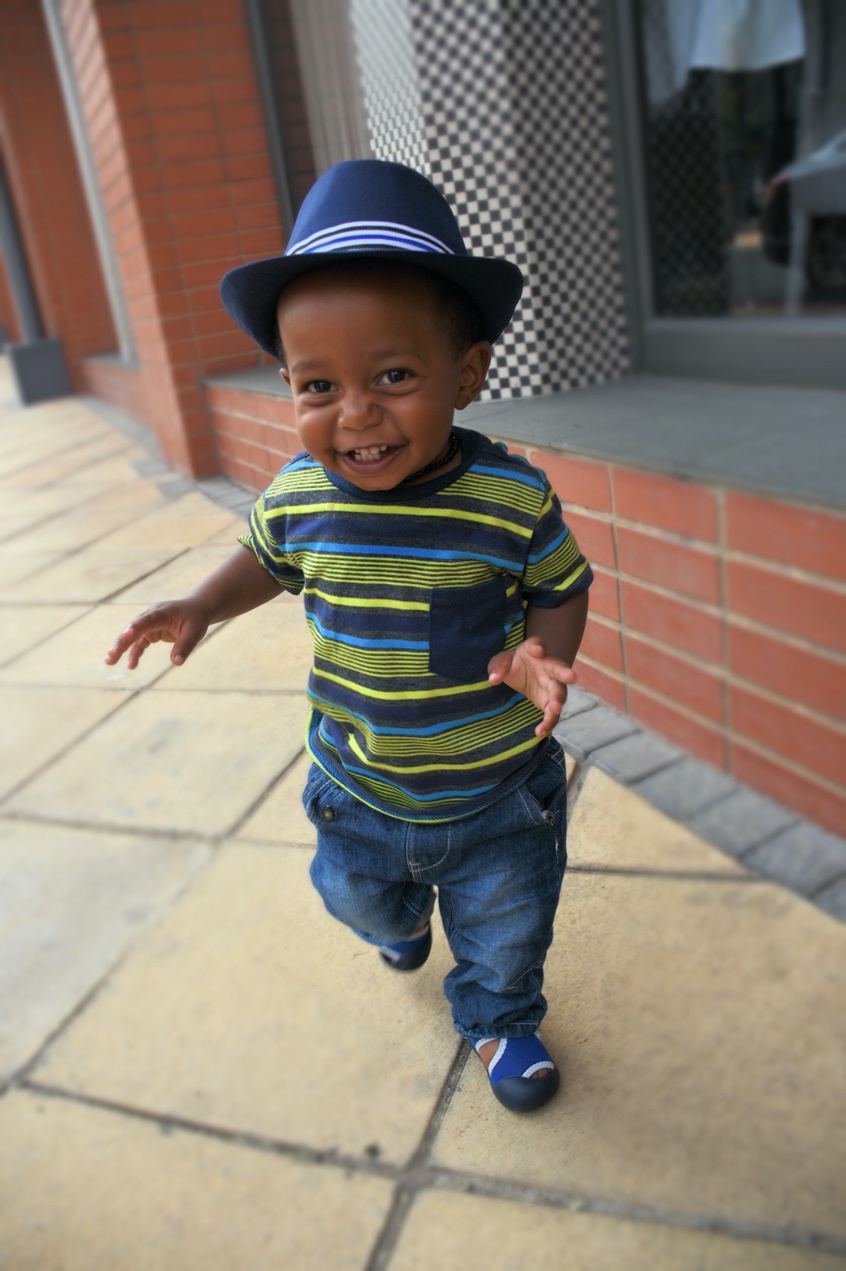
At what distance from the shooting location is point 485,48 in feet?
8.24

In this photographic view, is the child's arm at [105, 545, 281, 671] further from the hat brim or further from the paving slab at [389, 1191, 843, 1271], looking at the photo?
the paving slab at [389, 1191, 843, 1271]

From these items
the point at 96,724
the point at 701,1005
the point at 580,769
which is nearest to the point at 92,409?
the point at 96,724

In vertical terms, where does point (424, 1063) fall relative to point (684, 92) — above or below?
below

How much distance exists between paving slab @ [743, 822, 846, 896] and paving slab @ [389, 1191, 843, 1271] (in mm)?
625

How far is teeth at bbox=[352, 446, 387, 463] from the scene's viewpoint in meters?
1.14

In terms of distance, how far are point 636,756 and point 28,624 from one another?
2.25m

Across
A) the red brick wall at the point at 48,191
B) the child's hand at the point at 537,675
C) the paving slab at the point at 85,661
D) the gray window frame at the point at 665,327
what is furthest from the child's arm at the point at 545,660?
the red brick wall at the point at 48,191

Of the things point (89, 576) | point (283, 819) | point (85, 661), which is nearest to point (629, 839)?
point (283, 819)

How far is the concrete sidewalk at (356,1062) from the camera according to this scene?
1164mm

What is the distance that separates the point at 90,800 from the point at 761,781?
4.58 ft

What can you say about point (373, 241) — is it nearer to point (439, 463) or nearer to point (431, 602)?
point (439, 463)

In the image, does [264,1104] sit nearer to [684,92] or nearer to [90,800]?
[90,800]

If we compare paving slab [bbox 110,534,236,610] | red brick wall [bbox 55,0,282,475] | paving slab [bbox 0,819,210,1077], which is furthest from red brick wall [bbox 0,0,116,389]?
paving slab [bbox 0,819,210,1077]

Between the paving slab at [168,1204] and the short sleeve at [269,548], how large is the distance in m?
0.75
